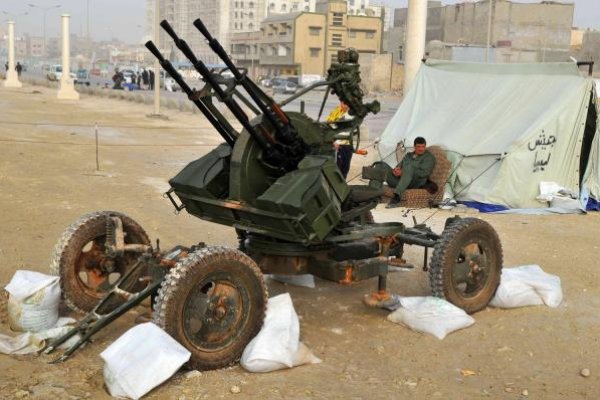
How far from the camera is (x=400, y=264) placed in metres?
6.52

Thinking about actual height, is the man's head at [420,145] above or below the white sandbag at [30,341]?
above

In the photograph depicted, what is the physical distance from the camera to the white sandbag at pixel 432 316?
5691 mm

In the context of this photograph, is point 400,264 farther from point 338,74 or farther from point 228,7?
point 228,7

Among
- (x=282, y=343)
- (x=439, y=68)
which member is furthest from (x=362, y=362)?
(x=439, y=68)

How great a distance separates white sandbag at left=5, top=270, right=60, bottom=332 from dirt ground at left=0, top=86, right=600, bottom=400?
1.32 ft

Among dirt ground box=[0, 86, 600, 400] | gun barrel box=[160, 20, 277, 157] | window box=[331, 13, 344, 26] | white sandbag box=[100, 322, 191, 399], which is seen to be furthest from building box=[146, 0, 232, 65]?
white sandbag box=[100, 322, 191, 399]

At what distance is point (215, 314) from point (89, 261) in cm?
155

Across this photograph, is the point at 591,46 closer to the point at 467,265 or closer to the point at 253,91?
the point at 467,265

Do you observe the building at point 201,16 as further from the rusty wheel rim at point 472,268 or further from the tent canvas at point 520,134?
the rusty wheel rim at point 472,268

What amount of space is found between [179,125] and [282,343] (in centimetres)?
2049

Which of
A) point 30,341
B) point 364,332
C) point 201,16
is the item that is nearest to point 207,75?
point 30,341

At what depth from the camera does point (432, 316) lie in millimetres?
5738

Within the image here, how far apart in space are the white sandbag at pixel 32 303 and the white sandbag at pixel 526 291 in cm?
365

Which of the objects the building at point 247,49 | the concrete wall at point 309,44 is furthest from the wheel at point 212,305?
the building at point 247,49
